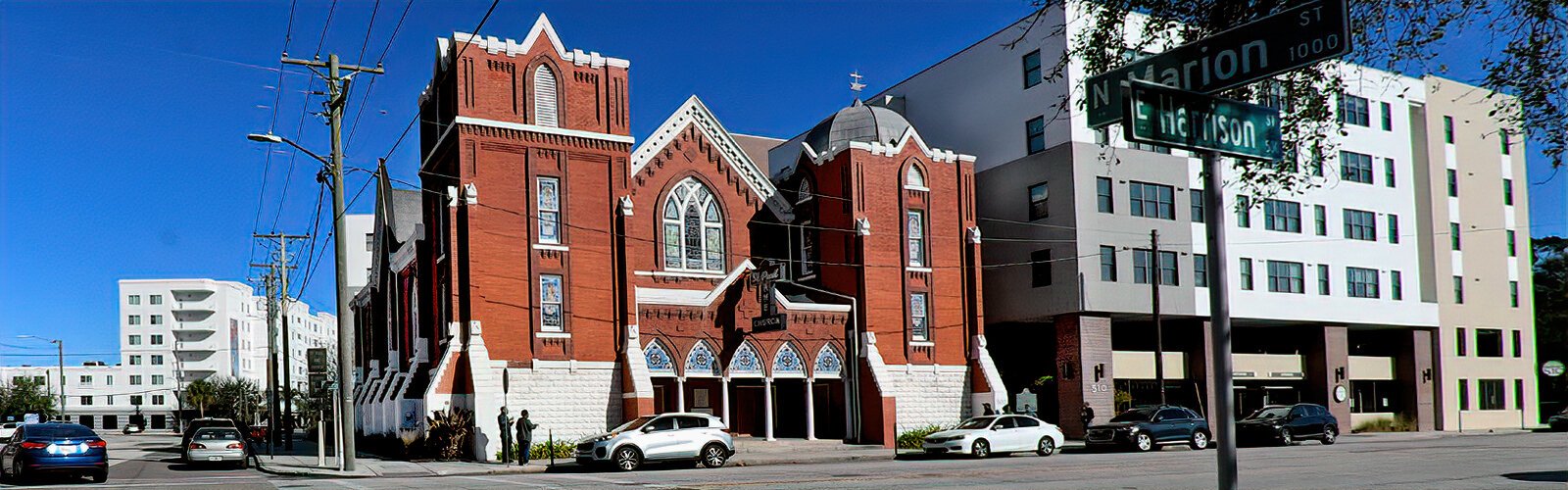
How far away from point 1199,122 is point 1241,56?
0.38 meters

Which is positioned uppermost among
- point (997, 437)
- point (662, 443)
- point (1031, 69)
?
point (1031, 69)

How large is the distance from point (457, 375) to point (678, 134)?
1065 centimetres

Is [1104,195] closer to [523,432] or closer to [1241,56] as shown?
[523,432]

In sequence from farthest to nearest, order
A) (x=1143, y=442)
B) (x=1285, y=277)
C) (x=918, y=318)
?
(x=1285, y=277), (x=918, y=318), (x=1143, y=442)

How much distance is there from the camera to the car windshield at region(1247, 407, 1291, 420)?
126ft

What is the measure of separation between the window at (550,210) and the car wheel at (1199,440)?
19.5 meters

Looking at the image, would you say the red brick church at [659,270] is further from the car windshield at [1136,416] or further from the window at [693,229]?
the car windshield at [1136,416]

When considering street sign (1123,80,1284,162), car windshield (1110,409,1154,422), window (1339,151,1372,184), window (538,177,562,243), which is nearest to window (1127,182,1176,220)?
window (1339,151,1372,184)

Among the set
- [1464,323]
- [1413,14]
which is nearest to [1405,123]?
[1464,323]

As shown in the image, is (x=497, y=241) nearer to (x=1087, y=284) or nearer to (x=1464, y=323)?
(x=1087, y=284)

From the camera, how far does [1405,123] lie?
5378cm

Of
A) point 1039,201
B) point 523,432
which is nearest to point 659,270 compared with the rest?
point 523,432

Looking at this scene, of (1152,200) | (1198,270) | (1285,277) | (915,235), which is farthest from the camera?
(1285,277)

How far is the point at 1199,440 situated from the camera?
121 feet
